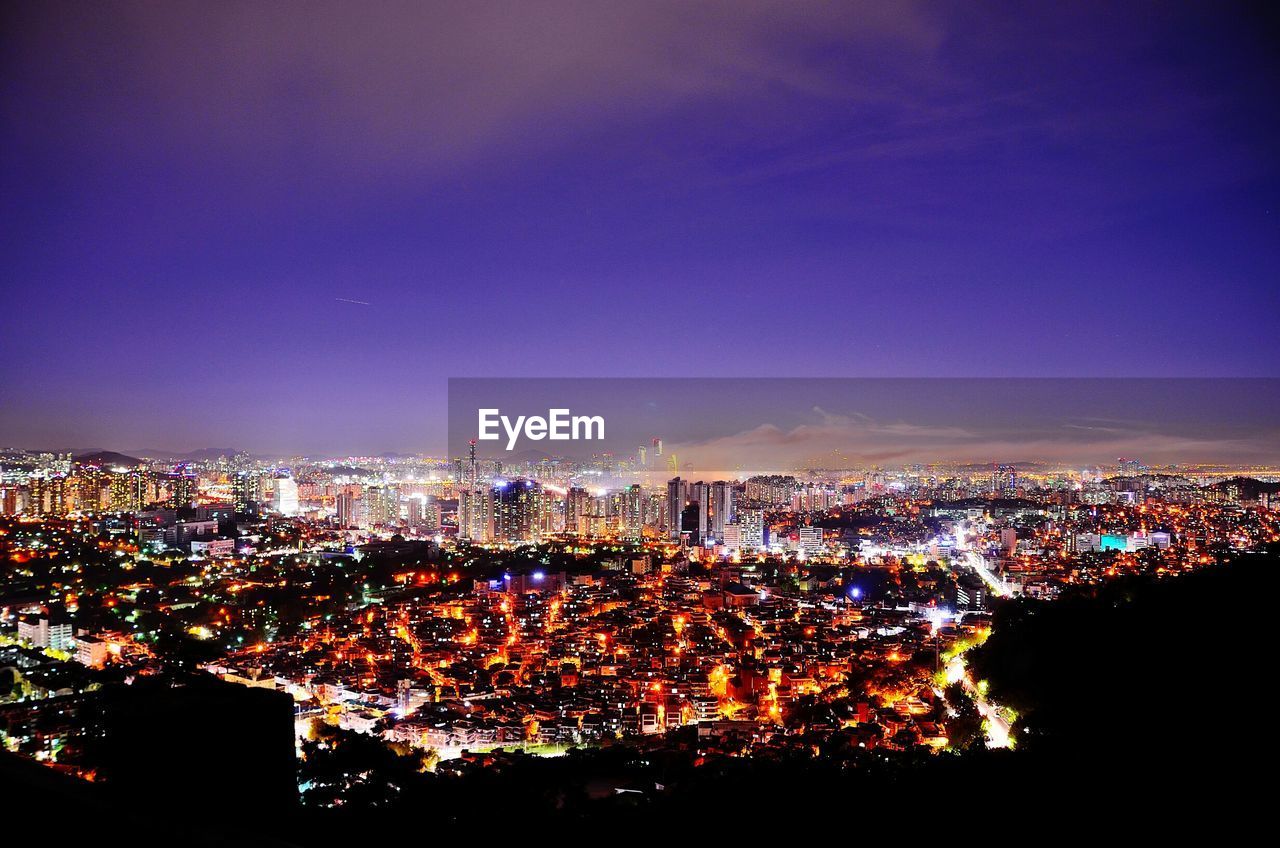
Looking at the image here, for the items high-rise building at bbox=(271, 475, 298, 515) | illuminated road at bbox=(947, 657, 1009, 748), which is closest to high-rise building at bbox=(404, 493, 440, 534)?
high-rise building at bbox=(271, 475, 298, 515)

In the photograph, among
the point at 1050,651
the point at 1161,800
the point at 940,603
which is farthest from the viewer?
the point at 940,603

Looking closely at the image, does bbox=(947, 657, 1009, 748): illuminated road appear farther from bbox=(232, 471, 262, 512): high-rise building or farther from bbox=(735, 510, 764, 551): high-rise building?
bbox=(232, 471, 262, 512): high-rise building

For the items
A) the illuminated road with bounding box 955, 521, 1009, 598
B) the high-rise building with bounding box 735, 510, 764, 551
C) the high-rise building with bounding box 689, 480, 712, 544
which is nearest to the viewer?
the illuminated road with bounding box 955, 521, 1009, 598

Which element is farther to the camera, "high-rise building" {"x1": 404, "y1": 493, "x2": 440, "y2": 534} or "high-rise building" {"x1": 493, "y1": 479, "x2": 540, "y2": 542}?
"high-rise building" {"x1": 404, "y1": 493, "x2": 440, "y2": 534}

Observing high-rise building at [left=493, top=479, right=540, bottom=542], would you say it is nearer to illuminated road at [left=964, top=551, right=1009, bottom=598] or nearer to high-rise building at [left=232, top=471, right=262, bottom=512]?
high-rise building at [left=232, top=471, right=262, bottom=512]

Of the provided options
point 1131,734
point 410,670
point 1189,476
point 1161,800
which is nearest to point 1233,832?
point 1161,800

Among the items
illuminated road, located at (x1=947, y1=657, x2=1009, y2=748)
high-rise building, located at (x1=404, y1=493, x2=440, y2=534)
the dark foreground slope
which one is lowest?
illuminated road, located at (x1=947, y1=657, x2=1009, y2=748)

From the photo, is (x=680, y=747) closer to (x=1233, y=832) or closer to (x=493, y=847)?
(x=493, y=847)

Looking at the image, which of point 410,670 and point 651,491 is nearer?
point 410,670

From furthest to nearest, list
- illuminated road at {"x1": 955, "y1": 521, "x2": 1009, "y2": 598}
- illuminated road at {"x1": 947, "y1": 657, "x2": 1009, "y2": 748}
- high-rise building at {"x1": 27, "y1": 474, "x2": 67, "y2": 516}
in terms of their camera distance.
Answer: high-rise building at {"x1": 27, "y1": 474, "x2": 67, "y2": 516} → illuminated road at {"x1": 955, "y1": 521, "x2": 1009, "y2": 598} → illuminated road at {"x1": 947, "y1": 657, "x2": 1009, "y2": 748}

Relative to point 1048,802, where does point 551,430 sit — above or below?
above

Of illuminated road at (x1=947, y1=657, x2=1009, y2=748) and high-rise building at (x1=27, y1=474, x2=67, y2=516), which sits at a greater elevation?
high-rise building at (x1=27, y1=474, x2=67, y2=516)
